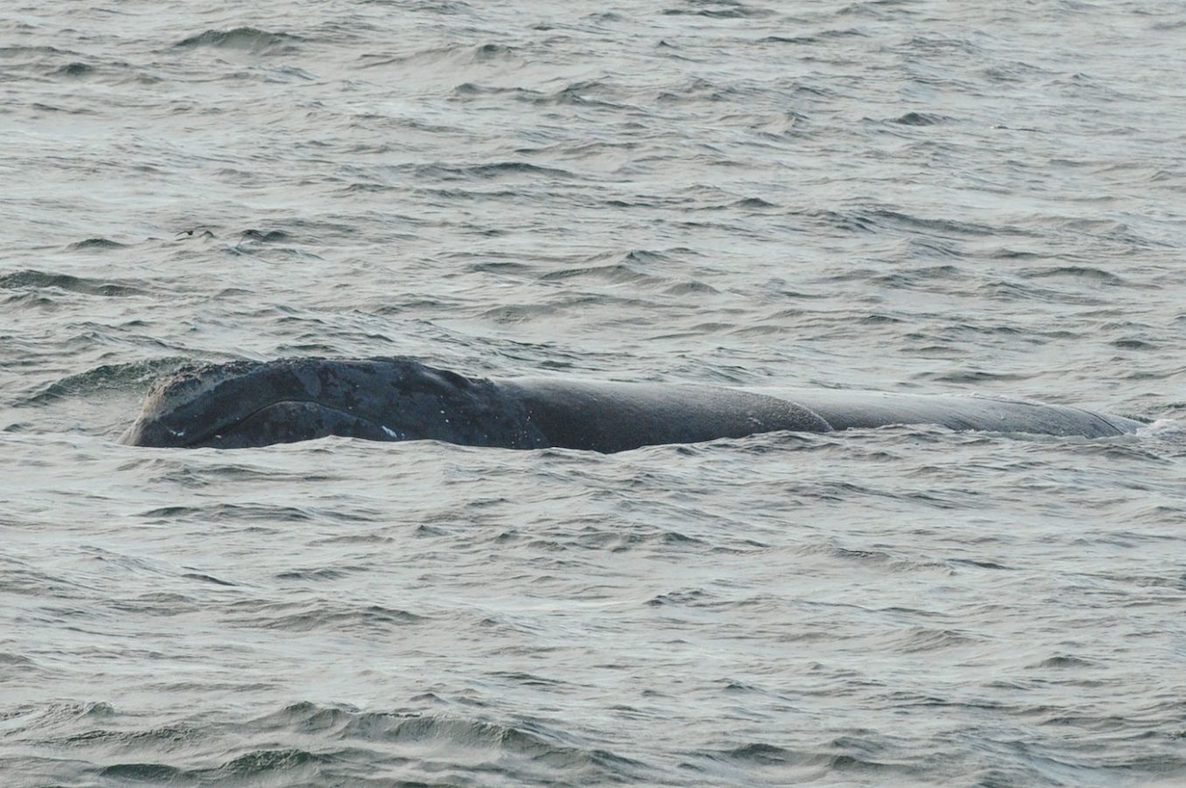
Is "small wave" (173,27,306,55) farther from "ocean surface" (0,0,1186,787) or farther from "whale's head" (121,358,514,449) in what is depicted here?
"whale's head" (121,358,514,449)

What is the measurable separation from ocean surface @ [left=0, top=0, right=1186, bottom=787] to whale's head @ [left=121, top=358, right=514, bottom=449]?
18 cm

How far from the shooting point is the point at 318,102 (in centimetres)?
2972

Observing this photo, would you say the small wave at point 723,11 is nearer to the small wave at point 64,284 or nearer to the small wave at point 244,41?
the small wave at point 244,41

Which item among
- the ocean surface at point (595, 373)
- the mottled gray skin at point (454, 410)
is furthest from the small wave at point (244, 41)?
the mottled gray skin at point (454, 410)

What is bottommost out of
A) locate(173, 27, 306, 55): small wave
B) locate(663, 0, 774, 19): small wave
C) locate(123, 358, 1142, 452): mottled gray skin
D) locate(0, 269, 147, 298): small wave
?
locate(663, 0, 774, 19): small wave

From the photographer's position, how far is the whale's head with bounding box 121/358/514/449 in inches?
544

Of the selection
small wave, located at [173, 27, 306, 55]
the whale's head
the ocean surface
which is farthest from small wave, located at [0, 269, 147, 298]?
small wave, located at [173, 27, 306, 55]

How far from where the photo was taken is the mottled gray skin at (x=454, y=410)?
1384 cm

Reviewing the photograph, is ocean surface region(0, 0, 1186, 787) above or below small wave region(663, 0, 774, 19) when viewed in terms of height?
above

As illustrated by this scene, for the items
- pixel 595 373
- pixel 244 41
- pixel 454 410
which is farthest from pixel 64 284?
pixel 244 41

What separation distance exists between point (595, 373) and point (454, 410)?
145 inches

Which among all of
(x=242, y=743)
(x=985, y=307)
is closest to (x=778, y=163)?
(x=985, y=307)

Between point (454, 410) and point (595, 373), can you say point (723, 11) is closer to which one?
point (595, 373)

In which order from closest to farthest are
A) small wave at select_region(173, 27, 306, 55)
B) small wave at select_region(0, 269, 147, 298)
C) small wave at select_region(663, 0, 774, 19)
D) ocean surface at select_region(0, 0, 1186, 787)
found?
ocean surface at select_region(0, 0, 1186, 787)
small wave at select_region(0, 269, 147, 298)
small wave at select_region(173, 27, 306, 55)
small wave at select_region(663, 0, 774, 19)
